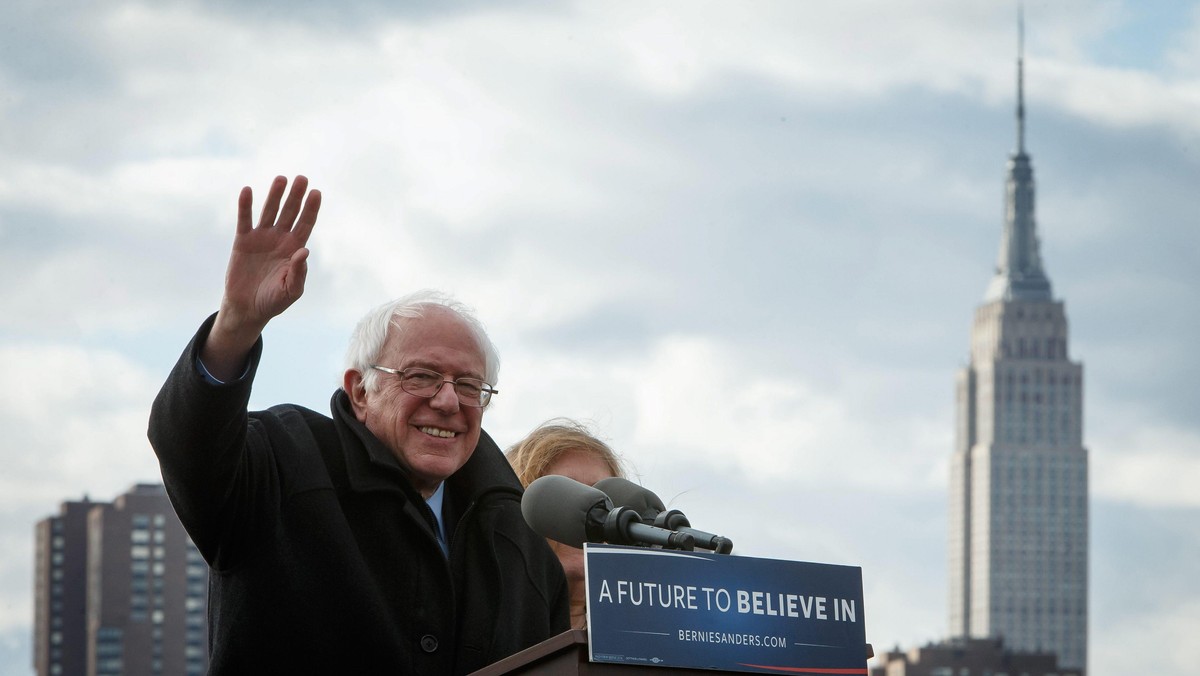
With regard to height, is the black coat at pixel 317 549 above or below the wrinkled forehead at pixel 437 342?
below

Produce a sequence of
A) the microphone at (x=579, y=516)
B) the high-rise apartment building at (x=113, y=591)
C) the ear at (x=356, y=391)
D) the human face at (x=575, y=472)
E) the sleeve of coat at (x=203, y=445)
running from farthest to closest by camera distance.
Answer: the high-rise apartment building at (x=113, y=591) → the human face at (x=575, y=472) → the ear at (x=356, y=391) → the sleeve of coat at (x=203, y=445) → the microphone at (x=579, y=516)

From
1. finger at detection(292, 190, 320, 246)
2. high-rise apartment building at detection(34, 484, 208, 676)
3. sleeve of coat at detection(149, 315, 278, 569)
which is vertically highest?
high-rise apartment building at detection(34, 484, 208, 676)

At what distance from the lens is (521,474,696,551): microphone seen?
4.05 m

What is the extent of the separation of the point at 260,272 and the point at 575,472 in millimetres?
2476

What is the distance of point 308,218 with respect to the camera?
4.36m

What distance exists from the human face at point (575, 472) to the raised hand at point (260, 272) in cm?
233

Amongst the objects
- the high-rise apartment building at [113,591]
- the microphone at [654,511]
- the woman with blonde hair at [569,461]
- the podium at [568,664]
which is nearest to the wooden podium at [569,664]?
the podium at [568,664]

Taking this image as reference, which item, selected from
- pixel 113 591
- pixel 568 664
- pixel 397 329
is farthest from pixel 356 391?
pixel 113 591

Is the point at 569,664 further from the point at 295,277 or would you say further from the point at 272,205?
the point at 272,205

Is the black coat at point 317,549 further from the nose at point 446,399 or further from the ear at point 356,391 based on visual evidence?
the nose at point 446,399

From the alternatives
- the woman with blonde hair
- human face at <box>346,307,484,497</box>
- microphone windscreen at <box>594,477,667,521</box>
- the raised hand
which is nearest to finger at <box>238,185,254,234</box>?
the raised hand

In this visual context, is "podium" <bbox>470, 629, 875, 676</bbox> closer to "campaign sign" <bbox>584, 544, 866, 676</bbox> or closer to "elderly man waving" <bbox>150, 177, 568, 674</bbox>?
"campaign sign" <bbox>584, 544, 866, 676</bbox>

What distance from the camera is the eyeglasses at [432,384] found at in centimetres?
474

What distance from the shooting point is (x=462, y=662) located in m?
4.70
